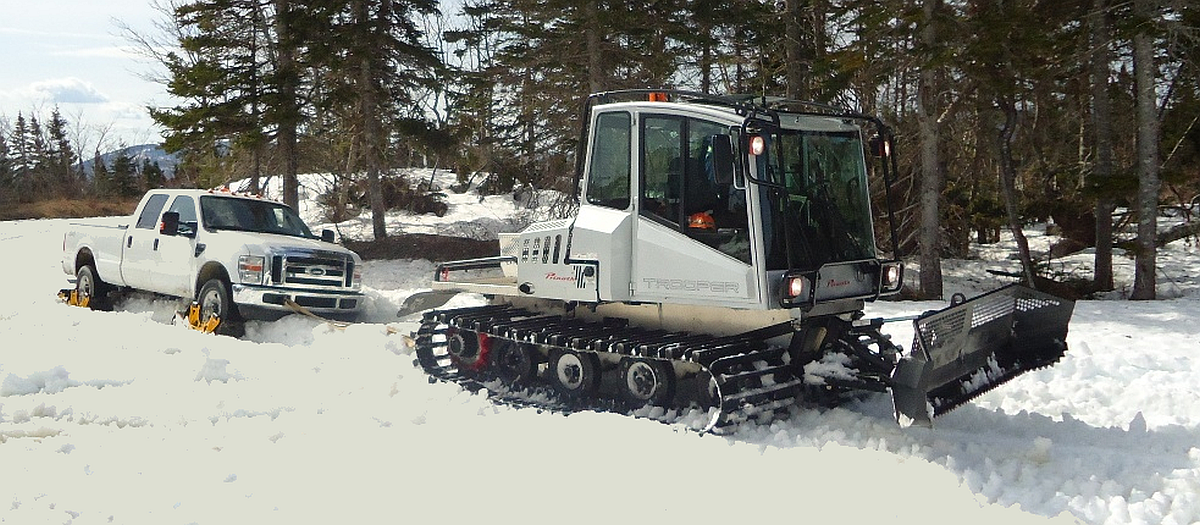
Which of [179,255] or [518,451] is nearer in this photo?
[518,451]

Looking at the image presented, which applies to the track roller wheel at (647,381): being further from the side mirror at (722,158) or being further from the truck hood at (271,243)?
→ the truck hood at (271,243)

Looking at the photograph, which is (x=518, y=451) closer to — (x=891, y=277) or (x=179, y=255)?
(x=891, y=277)

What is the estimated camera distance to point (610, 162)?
764 cm

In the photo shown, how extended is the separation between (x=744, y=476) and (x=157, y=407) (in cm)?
496

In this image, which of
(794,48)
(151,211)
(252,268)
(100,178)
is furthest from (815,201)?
(100,178)

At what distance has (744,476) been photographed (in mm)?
5723

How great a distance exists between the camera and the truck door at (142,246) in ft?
43.2

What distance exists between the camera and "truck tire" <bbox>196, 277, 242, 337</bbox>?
38.3ft

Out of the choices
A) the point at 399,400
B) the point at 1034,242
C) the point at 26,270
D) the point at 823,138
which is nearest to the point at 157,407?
the point at 399,400

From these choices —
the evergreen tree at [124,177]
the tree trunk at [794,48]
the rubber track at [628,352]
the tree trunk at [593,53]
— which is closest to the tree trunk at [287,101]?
the tree trunk at [593,53]

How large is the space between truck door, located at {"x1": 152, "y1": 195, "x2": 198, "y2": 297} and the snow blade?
1019 cm

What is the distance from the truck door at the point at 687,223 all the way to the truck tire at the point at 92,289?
10.9 m

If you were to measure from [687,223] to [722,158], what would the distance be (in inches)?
32.3

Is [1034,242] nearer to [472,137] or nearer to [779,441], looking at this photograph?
[472,137]
